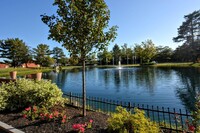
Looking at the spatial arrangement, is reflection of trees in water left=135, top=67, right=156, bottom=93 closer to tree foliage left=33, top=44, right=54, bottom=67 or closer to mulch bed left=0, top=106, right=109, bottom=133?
mulch bed left=0, top=106, right=109, bottom=133

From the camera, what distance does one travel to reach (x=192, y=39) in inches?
2090

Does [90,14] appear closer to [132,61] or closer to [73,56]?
[73,56]

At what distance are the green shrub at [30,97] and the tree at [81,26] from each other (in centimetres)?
151

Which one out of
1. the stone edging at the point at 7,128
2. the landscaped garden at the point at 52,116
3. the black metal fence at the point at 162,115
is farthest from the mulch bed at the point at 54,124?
the black metal fence at the point at 162,115

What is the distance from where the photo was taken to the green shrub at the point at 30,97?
6.77 metres

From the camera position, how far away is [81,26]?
5.98 m

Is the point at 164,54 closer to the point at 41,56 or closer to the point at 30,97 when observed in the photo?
the point at 41,56

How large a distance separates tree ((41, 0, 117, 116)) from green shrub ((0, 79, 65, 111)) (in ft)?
4.95

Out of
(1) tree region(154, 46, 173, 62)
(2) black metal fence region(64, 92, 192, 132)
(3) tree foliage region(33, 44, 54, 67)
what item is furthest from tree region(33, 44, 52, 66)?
(2) black metal fence region(64, 92, 192, 132)

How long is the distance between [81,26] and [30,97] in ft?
11.3

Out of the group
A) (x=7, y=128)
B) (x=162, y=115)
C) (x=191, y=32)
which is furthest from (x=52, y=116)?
(x=191, y=32)

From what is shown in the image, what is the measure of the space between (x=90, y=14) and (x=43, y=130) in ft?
12.7

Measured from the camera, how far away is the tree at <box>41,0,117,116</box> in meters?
5.95

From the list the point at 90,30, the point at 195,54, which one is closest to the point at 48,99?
the point at 90,30
